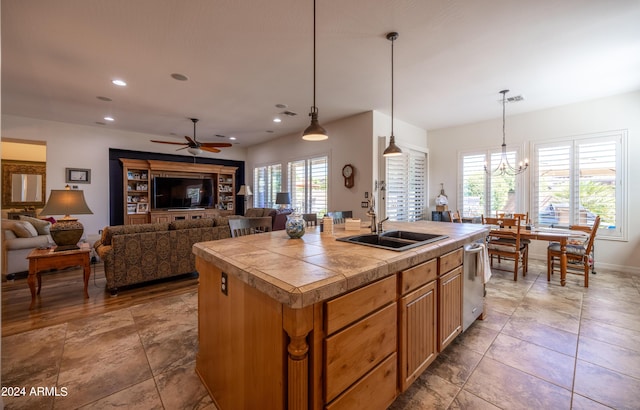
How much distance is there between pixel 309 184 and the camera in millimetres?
6281

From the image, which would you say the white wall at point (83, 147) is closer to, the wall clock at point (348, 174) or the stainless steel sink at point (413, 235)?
the wall clock at point (348, 174)

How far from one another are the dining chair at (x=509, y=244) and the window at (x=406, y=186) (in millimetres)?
1522

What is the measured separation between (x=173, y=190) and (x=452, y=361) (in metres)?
7.13

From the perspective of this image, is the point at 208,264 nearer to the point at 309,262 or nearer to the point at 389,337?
the point at 309,262

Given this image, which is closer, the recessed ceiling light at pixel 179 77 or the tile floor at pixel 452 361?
the tile floor at pixel 452 361

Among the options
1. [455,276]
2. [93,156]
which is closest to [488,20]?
[455,276]

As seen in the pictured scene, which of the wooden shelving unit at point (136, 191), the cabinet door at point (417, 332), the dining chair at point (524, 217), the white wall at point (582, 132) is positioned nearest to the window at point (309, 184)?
the white wall at point (582, 132)

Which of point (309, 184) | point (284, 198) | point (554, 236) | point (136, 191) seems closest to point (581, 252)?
point (554, 236)

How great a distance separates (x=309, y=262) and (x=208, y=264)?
0.73 meters

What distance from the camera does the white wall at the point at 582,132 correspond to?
4.09 m

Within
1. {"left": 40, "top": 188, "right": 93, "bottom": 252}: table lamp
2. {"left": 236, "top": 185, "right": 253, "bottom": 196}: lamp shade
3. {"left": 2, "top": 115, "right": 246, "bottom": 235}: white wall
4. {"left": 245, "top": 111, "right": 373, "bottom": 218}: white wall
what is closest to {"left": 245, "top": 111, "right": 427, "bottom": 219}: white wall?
{"left": 245, "top": 111, "right": 373, "bottom": 218}: white wall

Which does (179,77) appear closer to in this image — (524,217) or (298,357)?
(298,357)

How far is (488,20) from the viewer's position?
240cm

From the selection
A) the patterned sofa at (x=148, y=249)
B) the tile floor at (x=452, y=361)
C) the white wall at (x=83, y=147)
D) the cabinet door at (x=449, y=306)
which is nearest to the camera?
the tile floor at (x=452, y=361)
